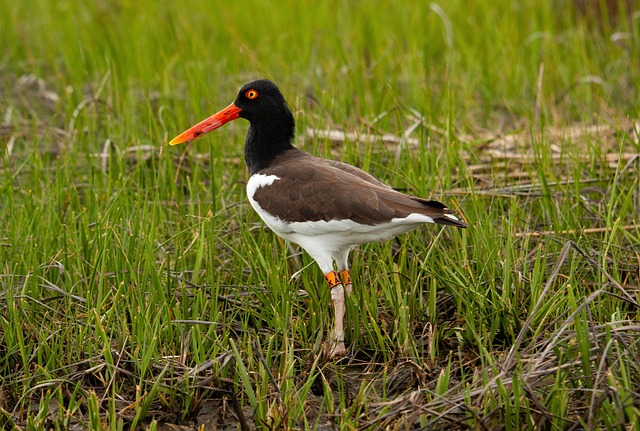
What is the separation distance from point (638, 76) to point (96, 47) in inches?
171

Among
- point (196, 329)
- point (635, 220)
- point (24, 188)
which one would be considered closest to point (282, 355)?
point (196, 329)

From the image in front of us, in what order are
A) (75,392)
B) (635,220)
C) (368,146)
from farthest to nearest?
(368,146), (635,220), (75,392)

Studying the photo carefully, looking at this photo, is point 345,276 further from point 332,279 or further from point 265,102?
point 265,102

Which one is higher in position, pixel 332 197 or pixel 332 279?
pixel 332 197

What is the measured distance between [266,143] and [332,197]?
0.71 m

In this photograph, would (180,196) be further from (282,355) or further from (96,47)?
(96,47)

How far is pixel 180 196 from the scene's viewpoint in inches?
222

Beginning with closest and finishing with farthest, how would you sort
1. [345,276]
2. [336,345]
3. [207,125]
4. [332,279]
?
[336,345], [332,279], [345,276], [207,125]

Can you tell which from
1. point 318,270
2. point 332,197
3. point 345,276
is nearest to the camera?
point 332,197

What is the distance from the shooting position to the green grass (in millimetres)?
3592

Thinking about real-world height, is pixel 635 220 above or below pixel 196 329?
below

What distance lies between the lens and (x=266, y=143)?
480 cm

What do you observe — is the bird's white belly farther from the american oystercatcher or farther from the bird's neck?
the bird's neck

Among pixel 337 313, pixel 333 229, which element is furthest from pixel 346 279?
pixel 333 229
